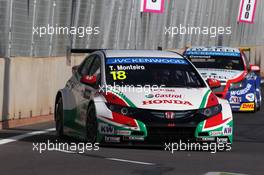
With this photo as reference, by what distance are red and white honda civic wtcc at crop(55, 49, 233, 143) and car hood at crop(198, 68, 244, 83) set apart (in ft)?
22.6

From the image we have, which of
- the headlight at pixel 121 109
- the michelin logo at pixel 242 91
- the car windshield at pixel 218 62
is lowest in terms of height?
the michelin logo at pixel 242 91

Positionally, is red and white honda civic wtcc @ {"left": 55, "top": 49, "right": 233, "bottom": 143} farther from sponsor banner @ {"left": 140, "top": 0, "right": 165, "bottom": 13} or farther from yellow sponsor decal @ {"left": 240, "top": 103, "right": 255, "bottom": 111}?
sponsor banner @ {"left": 140, "top": 0, "right": 165, "bottom": 13}

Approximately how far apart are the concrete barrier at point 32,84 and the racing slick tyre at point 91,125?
4.26 metres

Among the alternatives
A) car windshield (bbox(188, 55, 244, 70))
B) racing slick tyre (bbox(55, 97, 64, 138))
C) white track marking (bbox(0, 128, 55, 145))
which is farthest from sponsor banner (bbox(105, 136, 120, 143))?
car windshield (bbox(188, 55, 244, 70))

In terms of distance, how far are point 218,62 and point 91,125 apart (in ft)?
32.1

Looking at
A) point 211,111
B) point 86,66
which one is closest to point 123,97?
point 211,111

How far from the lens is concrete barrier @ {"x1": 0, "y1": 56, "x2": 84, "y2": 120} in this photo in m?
17.3

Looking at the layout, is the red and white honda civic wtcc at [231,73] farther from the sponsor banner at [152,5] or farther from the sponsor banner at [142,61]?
the sponsor banner at [142,61]

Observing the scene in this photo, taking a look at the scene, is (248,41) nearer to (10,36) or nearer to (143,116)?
(10,36)

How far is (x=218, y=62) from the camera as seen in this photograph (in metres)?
22.2

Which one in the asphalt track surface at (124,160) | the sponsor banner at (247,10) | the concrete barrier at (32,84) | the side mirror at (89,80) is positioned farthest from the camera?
the sponsor banner at (247,10)

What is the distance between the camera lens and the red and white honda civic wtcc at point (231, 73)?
2103 cm

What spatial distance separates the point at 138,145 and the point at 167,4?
86.8 ft

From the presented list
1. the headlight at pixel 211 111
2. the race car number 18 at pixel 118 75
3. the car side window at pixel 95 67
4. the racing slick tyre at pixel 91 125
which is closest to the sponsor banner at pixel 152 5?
the car side window at pixel 95 67
